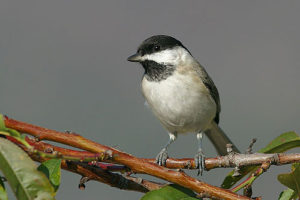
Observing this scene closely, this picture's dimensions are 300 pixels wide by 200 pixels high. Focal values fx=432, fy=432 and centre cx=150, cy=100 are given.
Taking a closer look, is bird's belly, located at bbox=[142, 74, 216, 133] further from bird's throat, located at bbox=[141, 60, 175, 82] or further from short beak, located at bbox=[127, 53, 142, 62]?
short beak, located at bbox=[127, 53, 142, 62]

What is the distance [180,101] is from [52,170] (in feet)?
7.37

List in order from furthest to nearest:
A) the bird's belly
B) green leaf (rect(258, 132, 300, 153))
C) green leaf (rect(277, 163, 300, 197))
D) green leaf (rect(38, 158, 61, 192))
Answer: the bird's belly < green leaf (rect(258, 132, 300, 153)) < green leaf (rect(277, 163, 300, 197)) < green leaf (rect(38, 158, 61, 192))

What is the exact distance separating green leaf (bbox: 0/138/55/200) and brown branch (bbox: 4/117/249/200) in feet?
0.55

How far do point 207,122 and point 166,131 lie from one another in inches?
15.7

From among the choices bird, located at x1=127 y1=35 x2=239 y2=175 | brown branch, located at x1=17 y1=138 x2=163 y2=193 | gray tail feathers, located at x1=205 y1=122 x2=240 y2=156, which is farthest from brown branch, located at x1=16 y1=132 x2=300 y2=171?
gray tail feathers, located at x1=205 y1=122 x2=240 y2=156

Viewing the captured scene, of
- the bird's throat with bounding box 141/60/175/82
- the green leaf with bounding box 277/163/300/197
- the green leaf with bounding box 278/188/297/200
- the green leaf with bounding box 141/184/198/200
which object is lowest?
the green leaf with bounding box 278/188/297/200

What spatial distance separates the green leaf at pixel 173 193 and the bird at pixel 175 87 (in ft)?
6.15

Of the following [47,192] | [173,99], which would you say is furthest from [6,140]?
[173,99]

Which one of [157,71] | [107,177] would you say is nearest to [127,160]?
[107,177]

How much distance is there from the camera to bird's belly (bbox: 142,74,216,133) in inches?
135

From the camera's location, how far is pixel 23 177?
1119 millimetres

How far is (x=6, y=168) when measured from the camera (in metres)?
1.11

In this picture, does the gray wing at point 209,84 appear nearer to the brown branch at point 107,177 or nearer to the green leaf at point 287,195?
the green leaf at point 287,195

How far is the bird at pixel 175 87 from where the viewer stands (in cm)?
343
